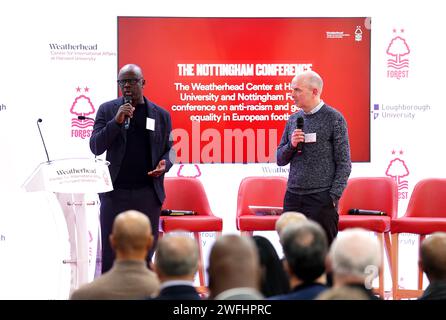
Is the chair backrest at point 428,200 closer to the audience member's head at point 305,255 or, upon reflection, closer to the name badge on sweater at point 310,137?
the name badge on sweater at point 310,137

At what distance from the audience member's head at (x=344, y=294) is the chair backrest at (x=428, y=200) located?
15.2 ft

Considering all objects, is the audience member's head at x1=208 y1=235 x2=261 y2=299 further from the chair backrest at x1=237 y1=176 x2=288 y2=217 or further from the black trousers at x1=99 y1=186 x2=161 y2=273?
the chair backrest at x1=237 y1=176 x2=288 y2=217

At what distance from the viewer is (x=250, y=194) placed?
7.40m

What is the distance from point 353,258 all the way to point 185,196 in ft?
14.9

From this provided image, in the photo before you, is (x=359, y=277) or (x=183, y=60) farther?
(x=183, y=60)

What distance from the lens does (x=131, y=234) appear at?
133 inches

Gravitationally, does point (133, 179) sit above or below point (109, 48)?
below

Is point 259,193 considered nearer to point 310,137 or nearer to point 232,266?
point 310,137

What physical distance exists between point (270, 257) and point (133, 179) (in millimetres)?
2358

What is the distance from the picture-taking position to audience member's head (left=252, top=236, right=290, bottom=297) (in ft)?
12.1

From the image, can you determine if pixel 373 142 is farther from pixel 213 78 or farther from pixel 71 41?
pixel 71 41

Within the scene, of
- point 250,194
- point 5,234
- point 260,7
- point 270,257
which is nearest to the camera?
point 270,257

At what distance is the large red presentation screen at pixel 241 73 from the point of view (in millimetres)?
7840
